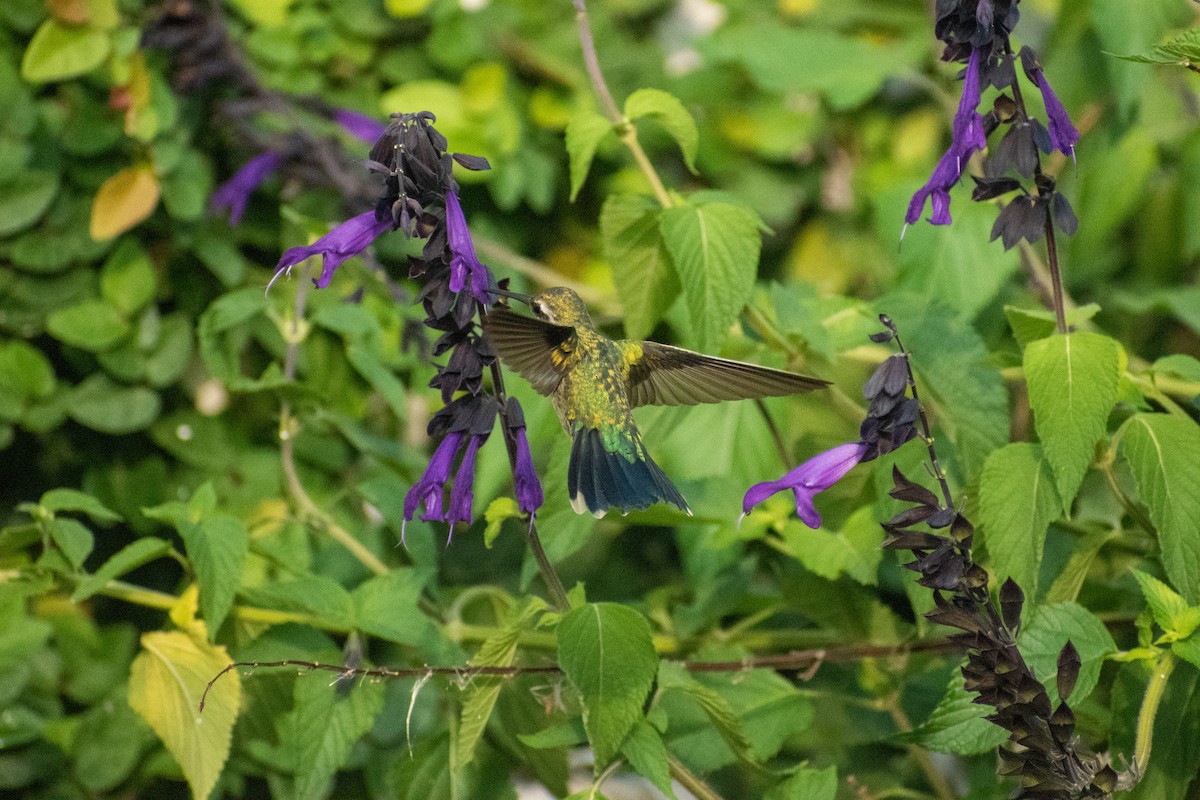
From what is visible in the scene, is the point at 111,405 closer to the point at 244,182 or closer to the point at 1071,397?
the point at 244,182

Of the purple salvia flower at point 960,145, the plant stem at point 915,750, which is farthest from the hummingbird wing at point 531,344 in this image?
the plant stem at point 915,750

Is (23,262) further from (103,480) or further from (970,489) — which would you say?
(970,489)

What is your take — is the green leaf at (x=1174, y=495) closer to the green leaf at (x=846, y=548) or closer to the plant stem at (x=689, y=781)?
the green leaf at (x=846, y=548)

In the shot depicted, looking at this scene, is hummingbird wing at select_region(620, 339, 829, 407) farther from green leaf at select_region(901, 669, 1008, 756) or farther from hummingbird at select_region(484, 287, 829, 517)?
green leaf at select_region(901, 669, 1008, 756)

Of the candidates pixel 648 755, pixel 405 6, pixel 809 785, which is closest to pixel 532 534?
pixel 648 755

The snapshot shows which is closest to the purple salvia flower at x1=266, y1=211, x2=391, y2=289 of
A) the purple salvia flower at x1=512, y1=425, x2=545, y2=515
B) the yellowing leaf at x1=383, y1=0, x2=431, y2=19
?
the purple salvia flower at x1=512, y1=425, x2=545, y2=515
